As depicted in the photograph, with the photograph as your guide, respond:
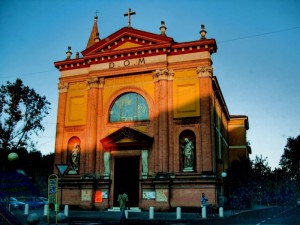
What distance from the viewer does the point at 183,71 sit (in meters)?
27.6

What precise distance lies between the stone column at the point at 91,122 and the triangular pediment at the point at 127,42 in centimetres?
272

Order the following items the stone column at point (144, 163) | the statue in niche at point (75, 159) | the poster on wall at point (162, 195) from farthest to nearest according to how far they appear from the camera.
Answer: the statue in niche at point (75, 159), the stone column at point (144, 163), the poster on wall at point (162, 195)

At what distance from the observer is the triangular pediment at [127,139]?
2652 cm

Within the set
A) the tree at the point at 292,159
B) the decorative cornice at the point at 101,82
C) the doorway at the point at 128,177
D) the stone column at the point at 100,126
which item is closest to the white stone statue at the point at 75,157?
the stone column at the point at 100,126

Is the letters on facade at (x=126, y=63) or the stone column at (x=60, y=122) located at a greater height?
the letters on facade at (x=126, y=63)

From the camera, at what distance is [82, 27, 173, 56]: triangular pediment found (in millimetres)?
28186

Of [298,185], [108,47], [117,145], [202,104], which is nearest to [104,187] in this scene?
[117,145]

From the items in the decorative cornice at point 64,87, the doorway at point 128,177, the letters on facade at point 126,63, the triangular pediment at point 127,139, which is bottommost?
the doorway at point 128,177

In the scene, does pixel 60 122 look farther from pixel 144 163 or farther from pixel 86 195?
pixel 144 163

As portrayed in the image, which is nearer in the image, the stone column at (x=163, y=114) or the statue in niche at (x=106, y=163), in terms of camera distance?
the stone column at (x=163, y=114)

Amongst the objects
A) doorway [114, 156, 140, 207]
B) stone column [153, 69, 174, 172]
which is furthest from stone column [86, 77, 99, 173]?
stone column [153, 69, 174, 172]

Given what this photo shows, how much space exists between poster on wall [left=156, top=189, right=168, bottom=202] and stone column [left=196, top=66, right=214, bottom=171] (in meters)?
3.01

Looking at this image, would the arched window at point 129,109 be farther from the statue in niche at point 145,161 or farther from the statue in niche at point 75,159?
the statue in niche at point 75,159

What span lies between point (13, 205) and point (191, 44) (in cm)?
2169
